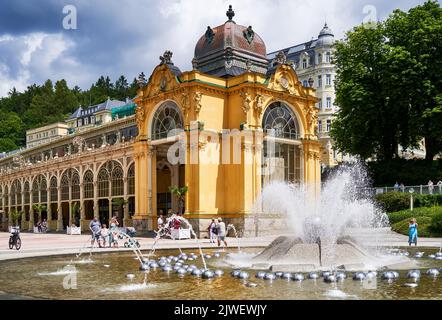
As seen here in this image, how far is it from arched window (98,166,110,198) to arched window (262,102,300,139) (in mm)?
20465

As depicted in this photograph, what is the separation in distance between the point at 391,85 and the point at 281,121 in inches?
438

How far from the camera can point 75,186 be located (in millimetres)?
60906

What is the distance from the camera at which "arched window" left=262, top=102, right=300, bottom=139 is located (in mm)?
41944

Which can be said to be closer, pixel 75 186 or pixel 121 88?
pixel 75 186

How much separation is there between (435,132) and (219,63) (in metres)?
19.2

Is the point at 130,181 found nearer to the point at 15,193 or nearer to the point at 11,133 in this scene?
the point at 15,193

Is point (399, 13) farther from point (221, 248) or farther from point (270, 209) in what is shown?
point (221, 248)

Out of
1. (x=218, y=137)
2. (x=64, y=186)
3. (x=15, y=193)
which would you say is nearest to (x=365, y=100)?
(x=218, y=137)

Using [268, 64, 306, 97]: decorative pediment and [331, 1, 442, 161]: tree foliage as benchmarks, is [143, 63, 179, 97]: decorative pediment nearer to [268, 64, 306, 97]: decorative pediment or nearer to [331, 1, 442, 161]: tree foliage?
[268, 64, 306, 97]: decorative pediment

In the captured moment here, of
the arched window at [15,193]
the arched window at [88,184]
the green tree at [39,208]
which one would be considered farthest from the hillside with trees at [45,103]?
the arched window at [88,184]

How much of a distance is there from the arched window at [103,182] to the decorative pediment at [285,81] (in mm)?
21635

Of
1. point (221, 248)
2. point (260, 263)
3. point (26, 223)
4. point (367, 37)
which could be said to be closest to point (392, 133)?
point (367, 37)

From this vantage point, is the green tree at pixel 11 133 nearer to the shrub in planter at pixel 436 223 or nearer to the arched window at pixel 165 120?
the arched window at pixel 165 120

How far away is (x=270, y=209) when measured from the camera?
41031 mm
